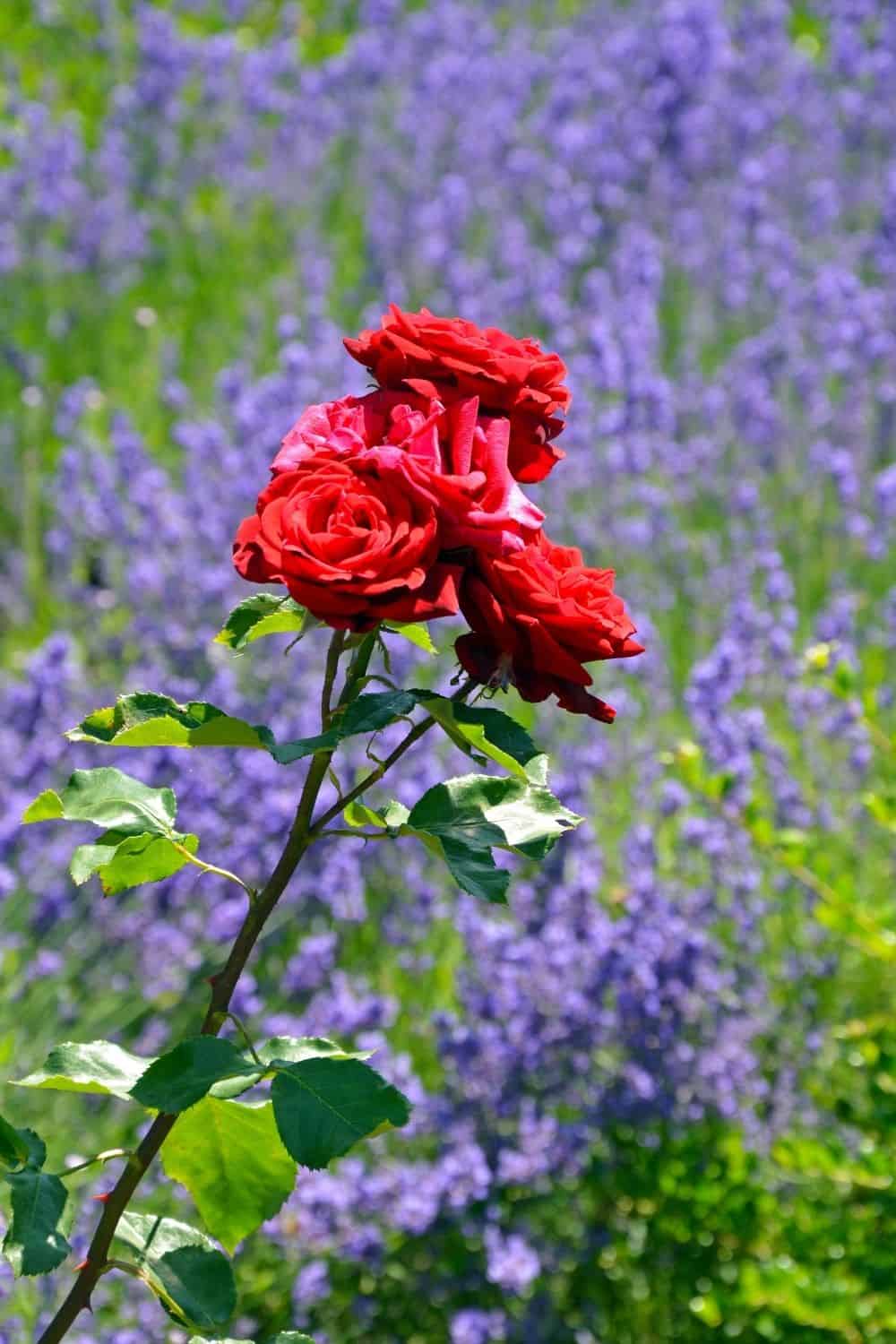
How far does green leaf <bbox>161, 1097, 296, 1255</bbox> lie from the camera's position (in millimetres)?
1325

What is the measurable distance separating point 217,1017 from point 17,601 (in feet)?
10.8

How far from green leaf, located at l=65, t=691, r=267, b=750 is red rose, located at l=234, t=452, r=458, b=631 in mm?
114

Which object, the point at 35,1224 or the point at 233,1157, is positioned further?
the point at 233,1157

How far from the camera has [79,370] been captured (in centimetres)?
528

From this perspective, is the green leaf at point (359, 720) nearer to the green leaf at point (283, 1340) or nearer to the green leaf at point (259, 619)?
the green leaf at point (259, 619)

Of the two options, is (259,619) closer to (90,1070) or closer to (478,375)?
(478,375)

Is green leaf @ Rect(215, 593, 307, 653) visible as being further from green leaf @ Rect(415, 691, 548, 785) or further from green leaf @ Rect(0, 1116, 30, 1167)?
green leaf @ Rect(0, 1116, 30, 1167)

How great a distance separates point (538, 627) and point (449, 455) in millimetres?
142

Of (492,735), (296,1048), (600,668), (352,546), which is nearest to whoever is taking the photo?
(352,546)

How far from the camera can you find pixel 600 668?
3.86 metres

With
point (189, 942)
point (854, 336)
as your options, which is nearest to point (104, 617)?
point (189, 942)

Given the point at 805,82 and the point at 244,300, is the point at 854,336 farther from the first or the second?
the point at 805,82

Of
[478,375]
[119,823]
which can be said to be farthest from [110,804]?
[478,375]

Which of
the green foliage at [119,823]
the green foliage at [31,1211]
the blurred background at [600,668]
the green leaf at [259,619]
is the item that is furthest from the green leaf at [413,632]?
the blurred background at [600,668]
